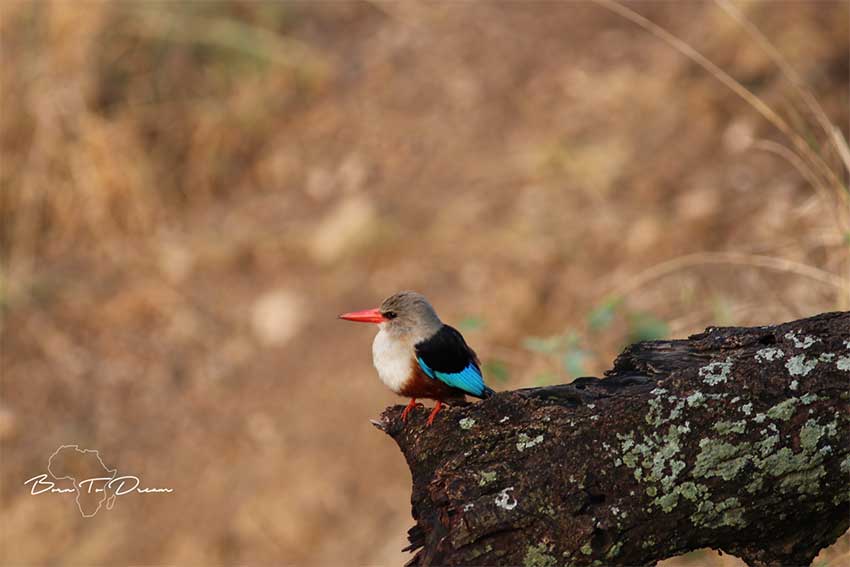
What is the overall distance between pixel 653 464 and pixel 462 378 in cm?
65

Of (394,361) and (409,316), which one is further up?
(409,316)

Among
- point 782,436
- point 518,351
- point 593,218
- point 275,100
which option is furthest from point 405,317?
point 275,100

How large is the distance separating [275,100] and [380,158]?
3.47ft

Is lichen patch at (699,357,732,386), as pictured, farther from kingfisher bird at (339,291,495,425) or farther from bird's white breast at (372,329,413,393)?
bird's white breast at (372,329,413,393)

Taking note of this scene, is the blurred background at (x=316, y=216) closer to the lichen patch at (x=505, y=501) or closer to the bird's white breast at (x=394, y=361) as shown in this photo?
the bird's white breast at (x=394, y=361)

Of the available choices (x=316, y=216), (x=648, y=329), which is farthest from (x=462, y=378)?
(x=316, y=216)

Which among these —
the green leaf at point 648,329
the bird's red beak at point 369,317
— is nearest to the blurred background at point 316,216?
the green leaf at point 648,329

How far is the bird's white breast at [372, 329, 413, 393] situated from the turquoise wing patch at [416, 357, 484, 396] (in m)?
0.04

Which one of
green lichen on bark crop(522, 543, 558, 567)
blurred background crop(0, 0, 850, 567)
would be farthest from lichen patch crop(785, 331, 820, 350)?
blurred background crop(0, 0, 850, 567)

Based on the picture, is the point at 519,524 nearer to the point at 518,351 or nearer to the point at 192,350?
the point at 518,351

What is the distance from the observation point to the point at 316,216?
7855 millimetres

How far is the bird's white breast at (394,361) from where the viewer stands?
9.91 ft

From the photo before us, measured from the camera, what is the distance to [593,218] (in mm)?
7156

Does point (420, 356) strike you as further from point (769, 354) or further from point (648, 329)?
point (648, 329)
